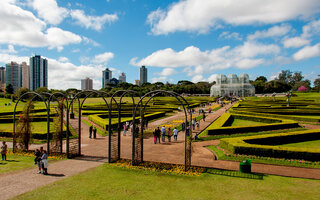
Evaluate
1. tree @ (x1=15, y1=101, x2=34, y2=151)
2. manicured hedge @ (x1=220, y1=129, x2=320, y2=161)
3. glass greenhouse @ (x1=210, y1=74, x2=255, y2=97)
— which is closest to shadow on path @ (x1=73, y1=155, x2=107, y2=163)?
tree @ (x1=15, y1=101, x2=34, y2=151)

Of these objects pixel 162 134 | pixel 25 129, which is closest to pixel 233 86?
pixel 162 134

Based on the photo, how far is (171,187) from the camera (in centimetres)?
993

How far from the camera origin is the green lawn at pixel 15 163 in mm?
12500

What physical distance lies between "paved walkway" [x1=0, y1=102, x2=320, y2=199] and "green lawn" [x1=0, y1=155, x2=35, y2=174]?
95 cm

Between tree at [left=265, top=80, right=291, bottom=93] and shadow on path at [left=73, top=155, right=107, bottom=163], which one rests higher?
tree at [left=265, top=80, right=291, bottom=93]

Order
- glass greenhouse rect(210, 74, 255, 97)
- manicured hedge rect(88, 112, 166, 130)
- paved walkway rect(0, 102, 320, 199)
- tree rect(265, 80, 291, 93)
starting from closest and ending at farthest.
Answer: paved walkway rect(0, 102, 320, 199) → manicured hedge rect(88, 112, 166, 130) → glass greenhouse rect(210, 74, 255, 97) → tree rect(265, 80, 291, 93)

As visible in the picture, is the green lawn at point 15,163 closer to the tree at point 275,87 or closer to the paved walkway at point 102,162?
→ the paved walkway at point 102,162

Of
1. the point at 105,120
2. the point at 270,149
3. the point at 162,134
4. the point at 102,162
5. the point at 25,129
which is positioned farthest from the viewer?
the point at 105,120

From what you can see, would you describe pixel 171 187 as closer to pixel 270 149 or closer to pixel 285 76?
pixel 270 149

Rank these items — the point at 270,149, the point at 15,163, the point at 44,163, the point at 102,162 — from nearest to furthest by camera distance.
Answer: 1. the point at 44,163
2. the point at 15,163
3. the point at 102,162
4. the point at 270,149

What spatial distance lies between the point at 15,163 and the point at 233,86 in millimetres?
113916

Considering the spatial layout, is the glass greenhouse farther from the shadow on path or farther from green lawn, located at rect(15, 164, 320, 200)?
green lawn, located at rect(15, 164, 320, 200)

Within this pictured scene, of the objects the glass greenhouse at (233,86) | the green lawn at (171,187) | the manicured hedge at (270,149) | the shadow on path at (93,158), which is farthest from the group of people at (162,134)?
the glass greenhouse at (233,86)

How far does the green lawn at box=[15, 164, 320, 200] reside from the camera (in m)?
9.02
